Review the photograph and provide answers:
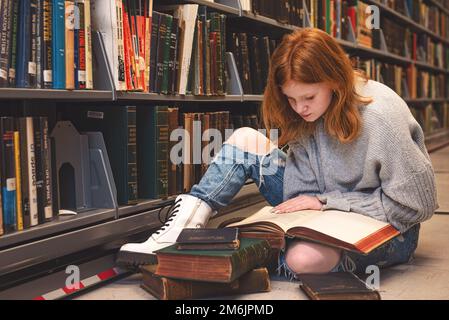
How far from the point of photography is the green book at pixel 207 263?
129 cm

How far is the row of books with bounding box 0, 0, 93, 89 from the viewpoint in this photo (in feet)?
4.72

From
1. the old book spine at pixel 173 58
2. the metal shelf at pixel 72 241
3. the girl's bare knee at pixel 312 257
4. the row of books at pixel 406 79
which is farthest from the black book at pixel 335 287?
the row of books at pixel 406 79

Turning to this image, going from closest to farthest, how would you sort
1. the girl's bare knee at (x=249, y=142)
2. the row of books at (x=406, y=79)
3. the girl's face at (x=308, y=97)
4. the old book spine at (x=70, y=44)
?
the girl's face at (x=308, y=97) < the old book spine at (x=70, y=44) < the girl's bare knee at (x=249, y=142) < the row of books at (x=406, y=79)

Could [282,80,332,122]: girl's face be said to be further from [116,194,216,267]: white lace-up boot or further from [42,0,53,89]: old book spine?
[42,0,53,89]: old book spine

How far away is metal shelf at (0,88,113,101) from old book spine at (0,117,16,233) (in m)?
0.07

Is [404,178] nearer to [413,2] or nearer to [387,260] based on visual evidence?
[387,260]

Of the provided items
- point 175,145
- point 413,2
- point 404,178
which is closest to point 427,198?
point 404,178

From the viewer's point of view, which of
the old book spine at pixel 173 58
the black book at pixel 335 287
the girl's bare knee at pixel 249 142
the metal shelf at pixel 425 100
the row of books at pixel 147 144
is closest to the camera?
the black book at pixel 335 287

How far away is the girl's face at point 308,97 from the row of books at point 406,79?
2169 millimetres

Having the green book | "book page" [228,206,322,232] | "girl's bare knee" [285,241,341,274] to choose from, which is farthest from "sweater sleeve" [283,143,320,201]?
the green book

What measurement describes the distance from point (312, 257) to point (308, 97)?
1.24 ft

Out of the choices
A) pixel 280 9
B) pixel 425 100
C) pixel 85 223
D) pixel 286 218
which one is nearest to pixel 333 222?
pixel 286 218

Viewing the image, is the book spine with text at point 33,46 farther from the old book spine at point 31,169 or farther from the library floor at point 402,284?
the library floor at point 402,284

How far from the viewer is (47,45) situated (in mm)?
1533
